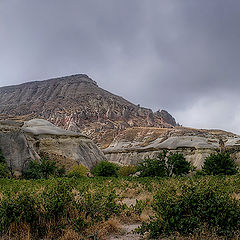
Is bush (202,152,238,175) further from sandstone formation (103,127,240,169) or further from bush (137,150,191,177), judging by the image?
sandstone formation (103,127,240,169)

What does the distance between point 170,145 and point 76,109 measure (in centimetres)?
6637

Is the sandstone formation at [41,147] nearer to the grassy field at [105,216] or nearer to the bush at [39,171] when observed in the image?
the bush at [39,171]

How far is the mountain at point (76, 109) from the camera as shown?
99938 mm

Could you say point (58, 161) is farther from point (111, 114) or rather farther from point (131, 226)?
point (111, 114)

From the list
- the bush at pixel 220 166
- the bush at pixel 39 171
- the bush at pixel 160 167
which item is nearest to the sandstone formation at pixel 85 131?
the bush at pixel 39 171

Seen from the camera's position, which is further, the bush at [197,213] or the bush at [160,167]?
the bush at [160,167]

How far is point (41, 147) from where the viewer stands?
1598 inches

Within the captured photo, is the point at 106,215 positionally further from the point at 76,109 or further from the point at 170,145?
the point at 76,109

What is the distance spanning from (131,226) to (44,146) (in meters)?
37.9

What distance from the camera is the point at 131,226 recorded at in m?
5.85

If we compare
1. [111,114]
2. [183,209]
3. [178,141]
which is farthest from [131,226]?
[111,114]

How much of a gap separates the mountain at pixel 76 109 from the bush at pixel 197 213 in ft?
265

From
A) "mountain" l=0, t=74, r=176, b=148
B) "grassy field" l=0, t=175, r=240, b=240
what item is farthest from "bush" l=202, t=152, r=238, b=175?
"mountain" l=0, t=74, r=176, b=148

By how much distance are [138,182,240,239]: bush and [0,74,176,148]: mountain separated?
80.7 m
